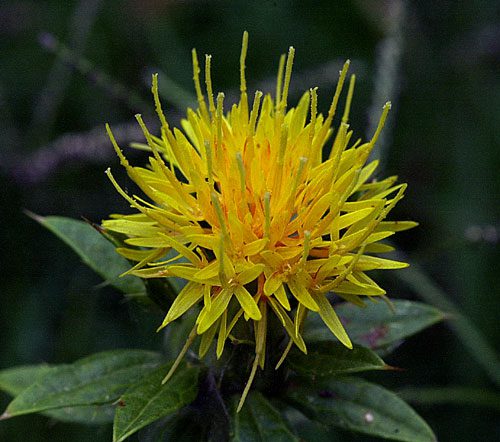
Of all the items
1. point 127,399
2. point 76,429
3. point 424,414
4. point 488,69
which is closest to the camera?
point 127,399

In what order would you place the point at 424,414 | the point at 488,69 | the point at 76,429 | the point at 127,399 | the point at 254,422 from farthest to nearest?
1. the point at 488,69
2. the point at 424,414
3. the point at 76,429
4. the point at 254,422
5. the point at 127,399

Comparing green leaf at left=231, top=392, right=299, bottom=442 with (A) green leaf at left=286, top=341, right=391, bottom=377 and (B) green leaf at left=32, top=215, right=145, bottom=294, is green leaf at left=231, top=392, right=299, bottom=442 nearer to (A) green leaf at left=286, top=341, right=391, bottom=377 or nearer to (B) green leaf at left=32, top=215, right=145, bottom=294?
(A) green leaf at left=286, top=341, right=391, bottom=377

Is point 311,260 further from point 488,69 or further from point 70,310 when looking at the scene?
point 488,69

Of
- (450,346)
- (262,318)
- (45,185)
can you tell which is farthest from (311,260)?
(45,185)

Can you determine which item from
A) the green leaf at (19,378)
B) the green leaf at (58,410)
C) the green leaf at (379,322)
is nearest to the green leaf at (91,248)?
the green leaf at (58,410)

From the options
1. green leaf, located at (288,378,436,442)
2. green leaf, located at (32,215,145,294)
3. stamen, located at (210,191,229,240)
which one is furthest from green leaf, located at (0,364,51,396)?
stamen, located at (210,191,229,240)

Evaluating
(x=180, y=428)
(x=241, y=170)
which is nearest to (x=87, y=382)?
(x=180, y=428)
